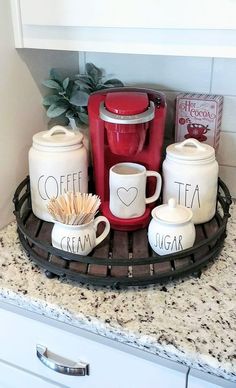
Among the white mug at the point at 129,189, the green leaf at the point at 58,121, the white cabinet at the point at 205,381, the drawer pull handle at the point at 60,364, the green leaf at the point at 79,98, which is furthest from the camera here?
the green leaf at the point at 58,121

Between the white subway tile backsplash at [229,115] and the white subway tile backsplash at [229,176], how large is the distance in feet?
0.36

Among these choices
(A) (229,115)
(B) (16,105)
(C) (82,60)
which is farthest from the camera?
(C) (82,60)

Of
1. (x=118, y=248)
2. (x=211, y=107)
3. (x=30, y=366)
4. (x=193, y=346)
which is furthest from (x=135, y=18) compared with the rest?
(x=30, y=366)

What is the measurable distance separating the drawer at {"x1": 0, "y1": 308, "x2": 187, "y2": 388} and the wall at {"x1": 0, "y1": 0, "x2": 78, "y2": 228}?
0.91ft

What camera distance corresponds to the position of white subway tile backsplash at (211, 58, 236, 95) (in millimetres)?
1104

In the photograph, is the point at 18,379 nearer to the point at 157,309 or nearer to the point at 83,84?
the point at 157,309

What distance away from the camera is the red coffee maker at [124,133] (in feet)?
3.00

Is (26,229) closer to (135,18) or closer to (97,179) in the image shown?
(97,179)

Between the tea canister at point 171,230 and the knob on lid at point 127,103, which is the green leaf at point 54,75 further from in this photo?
the tea canister at point 171,230

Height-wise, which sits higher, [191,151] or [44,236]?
[191,151]

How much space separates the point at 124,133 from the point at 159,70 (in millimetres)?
344

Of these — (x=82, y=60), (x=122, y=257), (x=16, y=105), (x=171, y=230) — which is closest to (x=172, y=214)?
(x=171, y=230)

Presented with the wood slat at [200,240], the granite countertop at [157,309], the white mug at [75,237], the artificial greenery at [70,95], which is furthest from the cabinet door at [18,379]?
the artificial greenery at [70,95]

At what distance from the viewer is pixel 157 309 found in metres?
0.80
